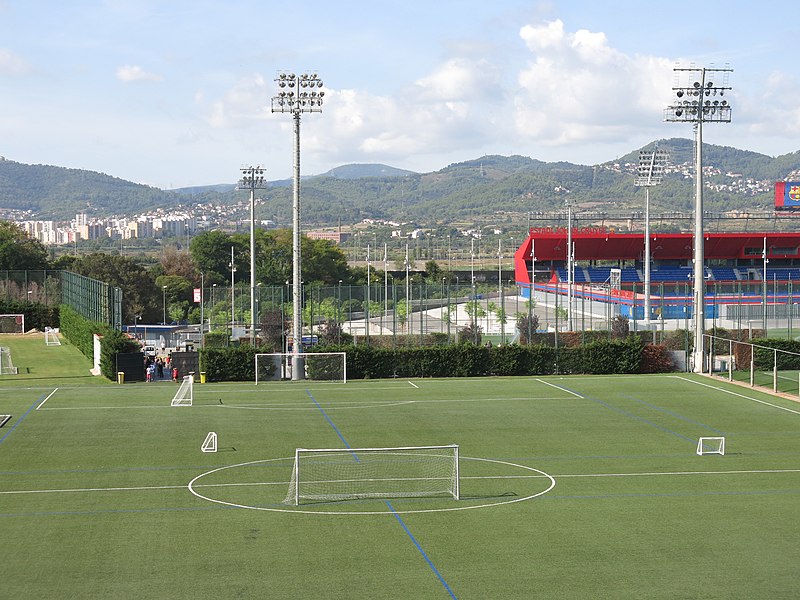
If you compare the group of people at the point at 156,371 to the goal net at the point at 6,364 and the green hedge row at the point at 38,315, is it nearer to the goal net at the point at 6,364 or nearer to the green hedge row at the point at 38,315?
the goal net at the point at 6,364

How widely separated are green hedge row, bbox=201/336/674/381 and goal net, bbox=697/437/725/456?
19899mm

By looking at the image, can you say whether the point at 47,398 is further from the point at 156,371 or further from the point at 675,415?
the point at 675,415

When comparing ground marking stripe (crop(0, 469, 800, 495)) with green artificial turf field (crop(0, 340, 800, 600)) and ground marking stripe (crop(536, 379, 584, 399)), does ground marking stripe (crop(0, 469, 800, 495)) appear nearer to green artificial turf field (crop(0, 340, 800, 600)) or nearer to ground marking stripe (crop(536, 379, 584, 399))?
green artificial turf field (crop(0, 340, 800, 600))

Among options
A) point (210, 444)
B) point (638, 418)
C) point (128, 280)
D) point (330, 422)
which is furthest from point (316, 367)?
point (128, 280)

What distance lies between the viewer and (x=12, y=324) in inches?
3241

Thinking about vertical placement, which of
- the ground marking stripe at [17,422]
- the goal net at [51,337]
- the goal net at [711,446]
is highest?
the goal net at [51,337]

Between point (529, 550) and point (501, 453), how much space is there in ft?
35.2

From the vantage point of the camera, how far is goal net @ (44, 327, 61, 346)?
239 feet

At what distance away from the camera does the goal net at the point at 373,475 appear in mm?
25359

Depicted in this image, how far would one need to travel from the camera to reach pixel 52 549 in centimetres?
2084

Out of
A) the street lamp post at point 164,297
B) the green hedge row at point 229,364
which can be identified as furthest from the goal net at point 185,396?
the street lamp post at point 164,297

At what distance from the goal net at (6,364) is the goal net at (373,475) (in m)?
29.7

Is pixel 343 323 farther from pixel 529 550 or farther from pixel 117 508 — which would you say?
pixel 529 550

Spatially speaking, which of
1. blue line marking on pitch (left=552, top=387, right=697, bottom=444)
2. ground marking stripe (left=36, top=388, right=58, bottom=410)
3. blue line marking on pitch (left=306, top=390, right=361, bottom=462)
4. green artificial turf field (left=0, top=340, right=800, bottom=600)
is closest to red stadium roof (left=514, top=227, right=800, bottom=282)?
blue line marking on pitch (left=552, top=387, right=697, bottom=444)
